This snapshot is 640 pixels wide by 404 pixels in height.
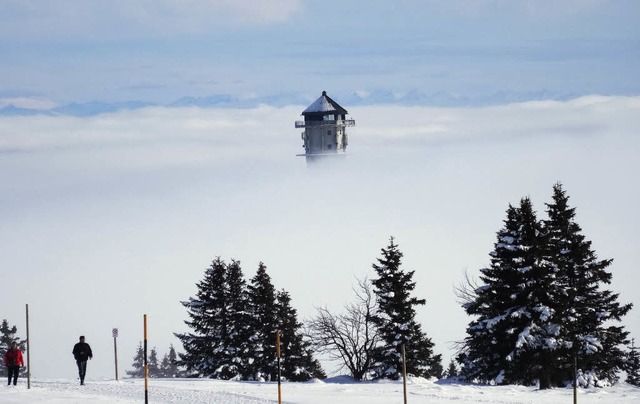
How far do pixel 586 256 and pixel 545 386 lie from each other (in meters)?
9.36

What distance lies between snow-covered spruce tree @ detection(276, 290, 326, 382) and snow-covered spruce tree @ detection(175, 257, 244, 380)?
3.10m

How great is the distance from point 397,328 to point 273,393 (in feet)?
71.3

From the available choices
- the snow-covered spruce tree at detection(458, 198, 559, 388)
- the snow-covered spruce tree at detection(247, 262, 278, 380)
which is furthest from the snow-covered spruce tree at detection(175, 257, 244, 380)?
the snow-covered spruce tree at detection(458, 198, 559, 388)

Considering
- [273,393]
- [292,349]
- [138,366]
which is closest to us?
[273,393]

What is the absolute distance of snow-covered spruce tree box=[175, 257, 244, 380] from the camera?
2938 inches

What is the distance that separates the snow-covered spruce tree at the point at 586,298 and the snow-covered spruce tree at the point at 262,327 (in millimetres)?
22010

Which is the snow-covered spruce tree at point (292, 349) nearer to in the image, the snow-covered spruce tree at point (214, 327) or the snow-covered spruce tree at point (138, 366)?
the snow-covered spruce tree at point (214, 327)

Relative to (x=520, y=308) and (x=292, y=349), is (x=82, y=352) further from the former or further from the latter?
(x=292, y=349)

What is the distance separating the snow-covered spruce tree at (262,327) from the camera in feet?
237

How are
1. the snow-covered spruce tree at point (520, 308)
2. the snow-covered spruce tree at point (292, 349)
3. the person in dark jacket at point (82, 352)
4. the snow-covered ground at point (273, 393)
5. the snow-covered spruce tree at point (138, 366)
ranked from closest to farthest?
the snow-covered ground at point (273, 393) < the person in dark jacket at point (82, 352) < the snow-covered spruce tree at point (520, 308) < the snow-covered spruce tree at point (292, 349) < the snow-covered spruce tree at point (138, 366)

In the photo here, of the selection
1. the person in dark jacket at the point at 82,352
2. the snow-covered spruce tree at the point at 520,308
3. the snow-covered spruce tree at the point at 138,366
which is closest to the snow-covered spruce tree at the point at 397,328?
the snow-covered spruce tree at the point at 520,308

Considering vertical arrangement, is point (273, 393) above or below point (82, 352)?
below

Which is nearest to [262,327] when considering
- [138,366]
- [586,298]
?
[586,298]

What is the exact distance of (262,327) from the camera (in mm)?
73500
